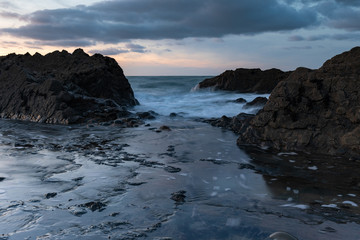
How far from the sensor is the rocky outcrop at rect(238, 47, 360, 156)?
5727mm

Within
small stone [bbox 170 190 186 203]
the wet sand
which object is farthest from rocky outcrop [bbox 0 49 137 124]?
small stone [bbox 170 190 186 203]

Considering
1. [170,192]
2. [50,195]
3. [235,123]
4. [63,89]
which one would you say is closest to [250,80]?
[235,123]

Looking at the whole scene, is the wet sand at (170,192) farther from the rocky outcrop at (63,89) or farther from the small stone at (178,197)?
the rocky outcrop at (63,89)

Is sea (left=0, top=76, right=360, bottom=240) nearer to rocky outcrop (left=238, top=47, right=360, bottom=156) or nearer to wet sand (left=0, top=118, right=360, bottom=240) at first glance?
wet sand (left=0, top=118, right=360, bottom=240)

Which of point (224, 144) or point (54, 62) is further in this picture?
point (54, 62)

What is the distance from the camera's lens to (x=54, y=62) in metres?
15.9

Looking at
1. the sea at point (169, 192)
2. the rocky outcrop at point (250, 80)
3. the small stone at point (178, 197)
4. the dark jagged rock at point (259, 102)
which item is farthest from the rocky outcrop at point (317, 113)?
the rocky outcrop at point (250, 80)

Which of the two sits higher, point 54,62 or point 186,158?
point 54,62

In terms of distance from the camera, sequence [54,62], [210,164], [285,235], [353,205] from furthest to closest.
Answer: [54,62]
[210,164]
[353,205]
[285,235]

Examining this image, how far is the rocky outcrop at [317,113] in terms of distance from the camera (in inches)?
225

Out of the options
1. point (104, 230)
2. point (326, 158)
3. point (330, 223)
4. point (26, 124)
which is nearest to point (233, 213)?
point (330, 223)

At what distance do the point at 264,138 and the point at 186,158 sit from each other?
6.04 ft

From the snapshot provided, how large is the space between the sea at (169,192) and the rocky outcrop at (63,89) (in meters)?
3.44

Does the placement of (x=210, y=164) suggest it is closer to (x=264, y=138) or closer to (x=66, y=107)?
(x=264, y=138)
